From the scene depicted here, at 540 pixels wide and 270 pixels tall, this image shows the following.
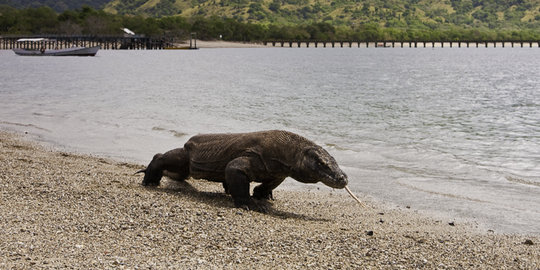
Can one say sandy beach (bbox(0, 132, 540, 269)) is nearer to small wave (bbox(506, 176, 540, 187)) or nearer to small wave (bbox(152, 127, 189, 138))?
small wave (bbox(506, 176, 540, 187))

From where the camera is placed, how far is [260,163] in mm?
8789

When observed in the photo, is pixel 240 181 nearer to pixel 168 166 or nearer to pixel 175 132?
pixel 168 166

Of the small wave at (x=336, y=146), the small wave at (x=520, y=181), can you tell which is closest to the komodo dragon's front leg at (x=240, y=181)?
the small wave at (x=520, y=181)

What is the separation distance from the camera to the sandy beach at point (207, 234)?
6.35 metres

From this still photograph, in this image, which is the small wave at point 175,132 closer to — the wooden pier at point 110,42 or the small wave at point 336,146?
the small wave at point 336,146

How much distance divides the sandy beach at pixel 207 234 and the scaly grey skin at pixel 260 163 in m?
0.36

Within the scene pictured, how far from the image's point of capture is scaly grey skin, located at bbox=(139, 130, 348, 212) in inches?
336

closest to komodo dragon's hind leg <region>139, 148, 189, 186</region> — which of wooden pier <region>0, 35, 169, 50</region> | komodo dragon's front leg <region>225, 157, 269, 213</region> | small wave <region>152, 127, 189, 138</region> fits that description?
komodo dragon's front leg <region>225, 157, 269, 213</region>

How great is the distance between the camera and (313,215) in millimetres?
9156

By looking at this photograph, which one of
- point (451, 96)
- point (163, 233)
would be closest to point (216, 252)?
point (163, 233)

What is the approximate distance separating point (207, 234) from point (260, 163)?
1.82 meters

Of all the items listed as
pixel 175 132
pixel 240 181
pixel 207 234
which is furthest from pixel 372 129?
pixel 207 234

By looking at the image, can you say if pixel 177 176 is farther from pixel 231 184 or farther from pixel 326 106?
pixel 326 106

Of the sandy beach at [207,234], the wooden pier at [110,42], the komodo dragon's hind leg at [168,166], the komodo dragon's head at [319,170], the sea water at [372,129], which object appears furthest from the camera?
the wooden pier at [110,42]
